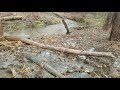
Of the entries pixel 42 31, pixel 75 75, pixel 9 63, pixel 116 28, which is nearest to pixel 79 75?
pixel 75 75

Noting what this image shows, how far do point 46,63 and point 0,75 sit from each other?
0.89 meters

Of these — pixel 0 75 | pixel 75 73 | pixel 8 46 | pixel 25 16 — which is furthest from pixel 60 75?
pixel 25 16

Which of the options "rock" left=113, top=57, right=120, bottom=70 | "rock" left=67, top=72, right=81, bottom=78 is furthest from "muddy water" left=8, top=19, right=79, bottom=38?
"rock" left=67, top=72, right=81, bottom=78

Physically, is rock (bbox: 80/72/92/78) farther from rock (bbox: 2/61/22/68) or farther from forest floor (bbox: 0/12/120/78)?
rock (bbox: 2/61/22/68)

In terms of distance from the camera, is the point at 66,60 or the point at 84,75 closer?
the point at 84,75

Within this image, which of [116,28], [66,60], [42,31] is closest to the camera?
[66,60]

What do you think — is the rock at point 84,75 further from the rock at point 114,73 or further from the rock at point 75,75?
the rock at point 114,73

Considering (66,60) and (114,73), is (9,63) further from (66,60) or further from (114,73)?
(114,73)

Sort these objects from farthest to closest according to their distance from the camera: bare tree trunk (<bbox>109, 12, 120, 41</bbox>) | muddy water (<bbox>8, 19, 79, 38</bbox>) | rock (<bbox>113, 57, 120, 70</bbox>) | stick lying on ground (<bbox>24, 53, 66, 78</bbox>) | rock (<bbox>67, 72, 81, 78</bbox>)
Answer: muddy water (<bbox>8, 19, 79, 38</bbox>), bare tree trunk (<bbox>109, 12, 120, 41</bbox>), rock (<bbox>113, 57, 120, 70</bbox>), rock (<bbox>67, 72, 81, 78</bbox>), stick lying on ground (<bbox>24, 53, 66, 78</bbox>)

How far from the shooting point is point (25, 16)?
918 cm
